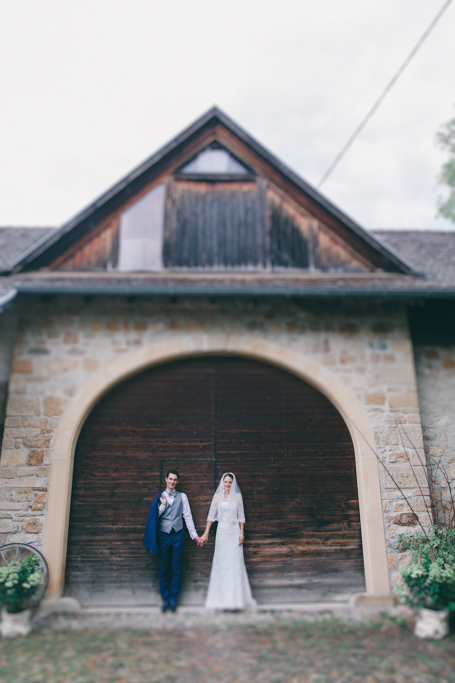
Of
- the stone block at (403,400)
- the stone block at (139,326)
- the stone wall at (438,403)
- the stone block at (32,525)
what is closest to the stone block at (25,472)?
the stone block at (32,525)

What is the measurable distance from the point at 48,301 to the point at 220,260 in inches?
95.9

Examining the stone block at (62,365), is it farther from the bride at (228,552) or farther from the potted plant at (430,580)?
the potted plant at (430,580)

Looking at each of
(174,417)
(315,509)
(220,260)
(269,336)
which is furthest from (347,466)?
(220,260)

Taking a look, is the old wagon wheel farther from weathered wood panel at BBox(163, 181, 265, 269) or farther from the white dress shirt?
weathered wood panel at BBox(163, 181, 265, 269)

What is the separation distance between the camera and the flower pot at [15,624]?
14.4ft

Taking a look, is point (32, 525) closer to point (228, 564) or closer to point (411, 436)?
point (228, 564)

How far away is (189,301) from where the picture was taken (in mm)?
5895

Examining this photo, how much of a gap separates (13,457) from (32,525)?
0.83 metres

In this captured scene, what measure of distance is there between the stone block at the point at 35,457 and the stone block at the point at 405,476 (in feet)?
13.9

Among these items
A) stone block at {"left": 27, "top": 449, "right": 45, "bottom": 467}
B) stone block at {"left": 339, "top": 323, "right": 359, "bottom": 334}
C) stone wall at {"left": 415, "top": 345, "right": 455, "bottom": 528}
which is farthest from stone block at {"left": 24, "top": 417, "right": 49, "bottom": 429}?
stone wall at {"left": 415, "top": 345, "right": 455, "bottom": 528}

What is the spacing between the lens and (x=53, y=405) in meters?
5.55

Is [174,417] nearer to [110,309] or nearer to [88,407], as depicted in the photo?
[88,407]

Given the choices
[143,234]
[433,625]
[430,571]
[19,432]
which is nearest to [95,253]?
[143,234]

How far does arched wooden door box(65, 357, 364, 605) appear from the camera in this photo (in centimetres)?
537
